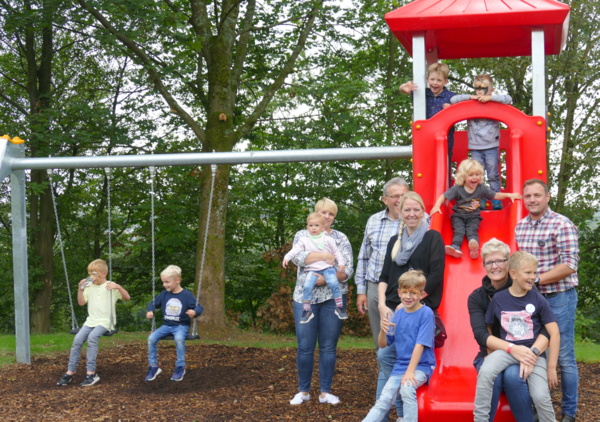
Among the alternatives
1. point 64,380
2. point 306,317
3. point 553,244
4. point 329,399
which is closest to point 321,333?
point 306,317

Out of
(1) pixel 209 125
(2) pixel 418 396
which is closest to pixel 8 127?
(1) pixel 209 125

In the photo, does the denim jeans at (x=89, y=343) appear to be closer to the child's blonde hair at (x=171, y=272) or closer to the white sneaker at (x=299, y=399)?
the child's blonde hair at (x=171, y=272)

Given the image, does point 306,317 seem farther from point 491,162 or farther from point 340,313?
point 491,162

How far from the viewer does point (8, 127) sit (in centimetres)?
1250

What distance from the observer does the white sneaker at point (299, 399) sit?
5703mm

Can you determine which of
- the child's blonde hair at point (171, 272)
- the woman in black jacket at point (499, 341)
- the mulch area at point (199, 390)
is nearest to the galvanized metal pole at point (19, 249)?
the mulch area at point (199, 390)

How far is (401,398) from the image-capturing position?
4281 mm

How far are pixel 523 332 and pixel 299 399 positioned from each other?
232cm

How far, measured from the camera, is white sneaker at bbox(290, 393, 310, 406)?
225 inches

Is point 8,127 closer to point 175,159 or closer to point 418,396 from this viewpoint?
point 175,159

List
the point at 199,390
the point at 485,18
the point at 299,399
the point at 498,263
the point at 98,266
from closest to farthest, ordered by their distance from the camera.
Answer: the point at 498,263 → the point at 299,399 → the point at 485,18 → the point at 199,390 → the point at 98,266

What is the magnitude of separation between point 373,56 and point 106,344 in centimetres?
914

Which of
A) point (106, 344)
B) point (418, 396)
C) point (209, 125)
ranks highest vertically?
point (209, 125)

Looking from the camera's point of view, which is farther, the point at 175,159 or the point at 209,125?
the point at 209,125
